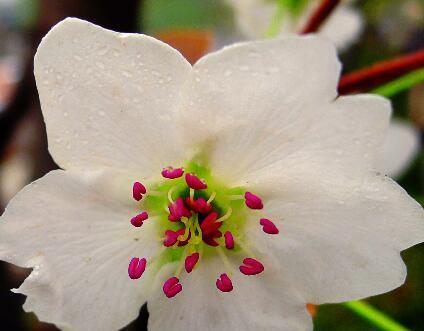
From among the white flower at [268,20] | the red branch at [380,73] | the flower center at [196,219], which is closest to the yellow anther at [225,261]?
the flower center at [196,219]

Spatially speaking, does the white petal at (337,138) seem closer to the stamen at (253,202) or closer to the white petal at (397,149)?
the stamen at (253,202)

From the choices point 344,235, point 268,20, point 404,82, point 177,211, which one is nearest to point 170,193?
point 177,211

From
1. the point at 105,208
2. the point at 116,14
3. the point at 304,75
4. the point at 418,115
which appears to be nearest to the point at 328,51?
the point at 304,75

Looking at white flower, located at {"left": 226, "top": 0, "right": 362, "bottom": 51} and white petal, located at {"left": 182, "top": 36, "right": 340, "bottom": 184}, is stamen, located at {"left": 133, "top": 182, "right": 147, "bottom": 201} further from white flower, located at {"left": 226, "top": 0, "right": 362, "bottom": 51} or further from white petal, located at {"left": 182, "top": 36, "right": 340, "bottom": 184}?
white flower, located at {"left": 226, "top": 0, "right": 362, "bottom": 51}

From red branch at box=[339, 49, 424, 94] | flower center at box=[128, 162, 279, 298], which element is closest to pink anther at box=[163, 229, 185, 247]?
flower center at box=[128, 162, 279, 298]

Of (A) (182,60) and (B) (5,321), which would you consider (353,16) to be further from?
(B) (5,321)
